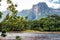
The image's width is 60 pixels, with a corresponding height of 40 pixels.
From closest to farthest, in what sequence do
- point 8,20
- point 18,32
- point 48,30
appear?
point 8,20, point 18,32, point 48,30

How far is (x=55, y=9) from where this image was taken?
2.88m

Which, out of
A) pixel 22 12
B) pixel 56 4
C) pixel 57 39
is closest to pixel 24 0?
pixel 22 12

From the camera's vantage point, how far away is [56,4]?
288cm

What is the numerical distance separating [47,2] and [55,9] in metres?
0.16

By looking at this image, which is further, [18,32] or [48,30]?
[48,30]

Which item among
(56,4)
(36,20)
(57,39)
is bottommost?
(57,39)

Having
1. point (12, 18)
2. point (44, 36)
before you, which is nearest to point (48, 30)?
point (44, 36)

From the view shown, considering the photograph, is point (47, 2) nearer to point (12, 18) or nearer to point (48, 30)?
point (48, 30)

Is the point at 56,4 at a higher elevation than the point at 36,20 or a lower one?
higher

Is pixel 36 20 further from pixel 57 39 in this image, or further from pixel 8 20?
pixel 8 20

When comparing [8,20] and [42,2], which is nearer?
[8,20]

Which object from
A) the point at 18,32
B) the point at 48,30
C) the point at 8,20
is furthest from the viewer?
the point at 48,30

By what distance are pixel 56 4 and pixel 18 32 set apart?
2.36ft

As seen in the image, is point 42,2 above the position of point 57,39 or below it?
above
